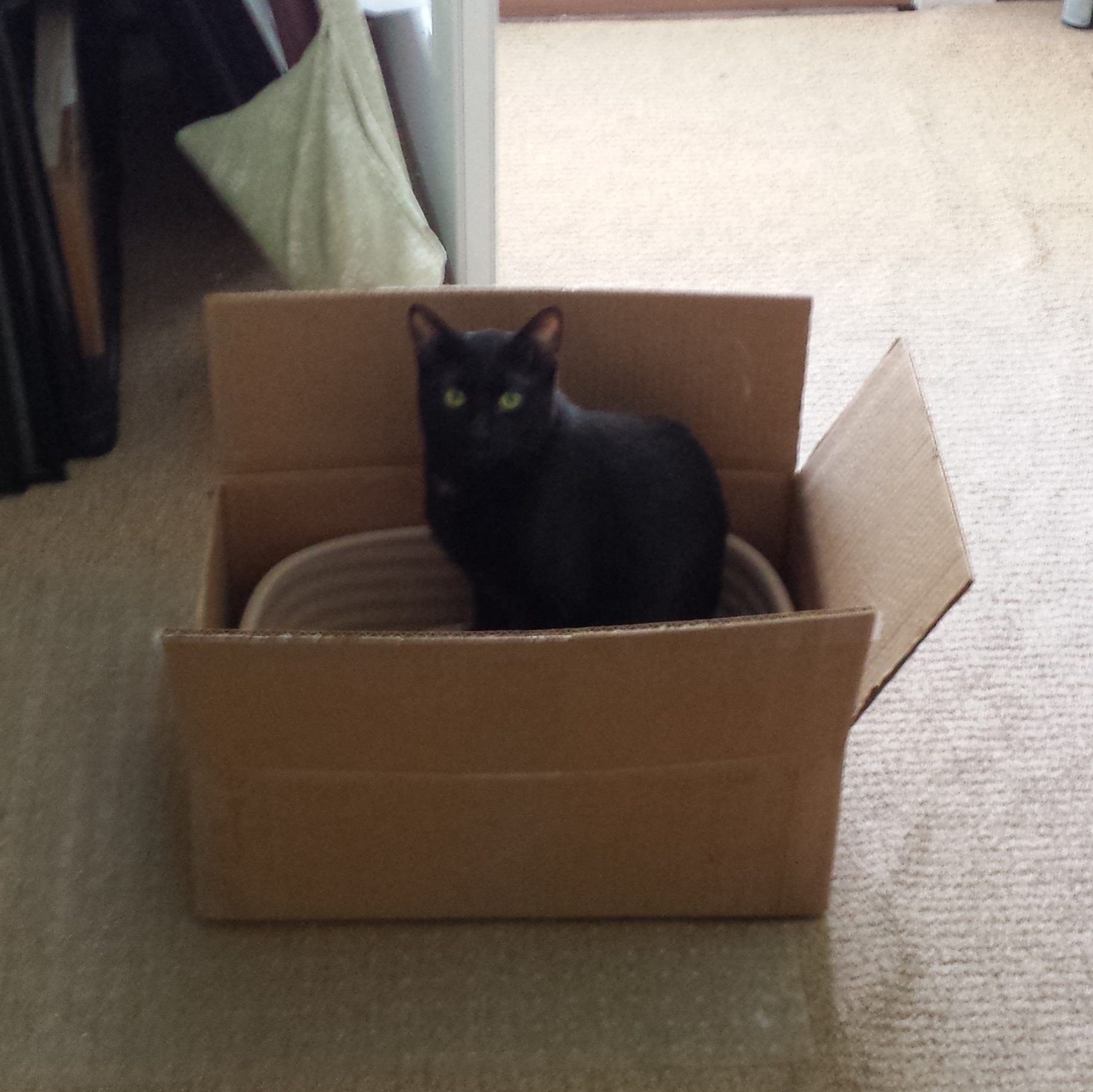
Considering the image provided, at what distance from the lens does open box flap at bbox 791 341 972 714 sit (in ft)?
2.58

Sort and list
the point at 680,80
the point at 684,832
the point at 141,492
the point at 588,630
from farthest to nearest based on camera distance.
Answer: the point at 680,80 < the point at 141,492 < the point at 684,832 < the point at 588,630

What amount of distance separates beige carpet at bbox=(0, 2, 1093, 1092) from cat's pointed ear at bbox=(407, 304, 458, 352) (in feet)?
1.32

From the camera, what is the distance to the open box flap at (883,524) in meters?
0.79

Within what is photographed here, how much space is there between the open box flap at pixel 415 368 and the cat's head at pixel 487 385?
0.09 metres

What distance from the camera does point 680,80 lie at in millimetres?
2078

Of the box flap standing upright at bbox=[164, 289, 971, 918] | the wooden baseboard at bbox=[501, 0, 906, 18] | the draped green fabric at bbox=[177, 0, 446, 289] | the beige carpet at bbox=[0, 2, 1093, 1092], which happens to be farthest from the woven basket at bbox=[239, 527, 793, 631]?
the wooden baseboard at bbox=[501, 0, 906, 18]

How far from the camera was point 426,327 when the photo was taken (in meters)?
0.92

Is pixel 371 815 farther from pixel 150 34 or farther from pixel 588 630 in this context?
pixel 150 34

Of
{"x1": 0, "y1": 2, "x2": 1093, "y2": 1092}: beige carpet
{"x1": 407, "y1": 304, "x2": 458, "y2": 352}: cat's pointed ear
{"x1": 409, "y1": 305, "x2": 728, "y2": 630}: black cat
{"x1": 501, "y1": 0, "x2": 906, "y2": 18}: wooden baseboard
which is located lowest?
{"x1": 0, "y1": 2, "x2": 1093, "y2": 1092}: beige carpet

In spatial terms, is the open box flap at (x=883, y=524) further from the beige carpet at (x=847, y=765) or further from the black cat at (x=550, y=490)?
the beige carpet at (x=847, y=765)

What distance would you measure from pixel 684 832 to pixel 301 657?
293 millimetres

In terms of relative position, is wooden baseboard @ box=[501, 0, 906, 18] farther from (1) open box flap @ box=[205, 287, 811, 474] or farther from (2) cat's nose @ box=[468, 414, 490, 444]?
(2) cat's nose @ box=[468, 414, 490, 444]

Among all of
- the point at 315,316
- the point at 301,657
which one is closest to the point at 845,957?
the point at 301,657

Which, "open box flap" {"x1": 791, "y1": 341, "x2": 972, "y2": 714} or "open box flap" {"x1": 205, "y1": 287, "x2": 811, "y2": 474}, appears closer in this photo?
"open box flap" {"x1": 791, "y1": 341, "x2": 972, "y2": 714}
